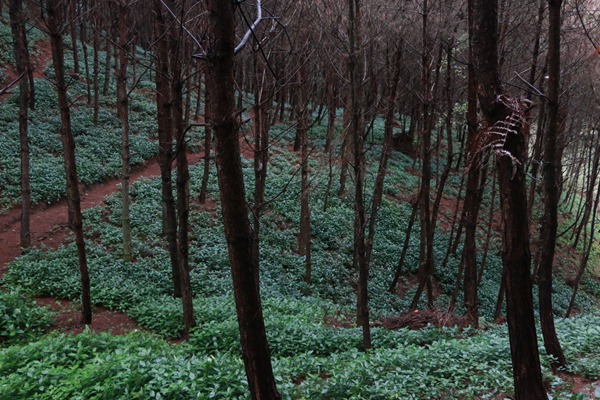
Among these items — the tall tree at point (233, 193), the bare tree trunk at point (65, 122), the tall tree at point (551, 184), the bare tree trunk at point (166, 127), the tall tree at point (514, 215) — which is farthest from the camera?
the bare tree trunk at point (166, 127)

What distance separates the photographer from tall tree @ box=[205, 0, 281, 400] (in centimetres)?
351

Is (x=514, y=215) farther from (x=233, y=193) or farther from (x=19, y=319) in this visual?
(x=19, y=319)

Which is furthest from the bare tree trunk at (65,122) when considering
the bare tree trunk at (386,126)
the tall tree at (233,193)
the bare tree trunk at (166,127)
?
the bare tree trunk at (386,126)

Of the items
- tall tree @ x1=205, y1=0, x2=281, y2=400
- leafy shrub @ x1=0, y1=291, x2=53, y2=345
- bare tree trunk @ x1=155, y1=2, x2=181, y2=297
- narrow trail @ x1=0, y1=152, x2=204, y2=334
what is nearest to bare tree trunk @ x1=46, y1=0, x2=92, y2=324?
narrow trail @ x1=0, y1=152, x2=204, y2=334

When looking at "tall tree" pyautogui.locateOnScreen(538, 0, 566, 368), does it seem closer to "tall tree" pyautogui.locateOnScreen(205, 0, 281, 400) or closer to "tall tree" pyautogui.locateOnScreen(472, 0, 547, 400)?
"tall tree" pyautogui.locateOnScreen(472, 0, 547, 400)

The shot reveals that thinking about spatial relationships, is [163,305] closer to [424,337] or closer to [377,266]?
[424,337]

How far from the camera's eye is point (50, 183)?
52.6ft

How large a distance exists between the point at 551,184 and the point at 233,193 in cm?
467

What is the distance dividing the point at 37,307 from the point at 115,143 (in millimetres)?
12388

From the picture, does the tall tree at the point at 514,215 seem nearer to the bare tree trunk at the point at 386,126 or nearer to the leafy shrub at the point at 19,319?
the bare tree trunk at the point at 386,126

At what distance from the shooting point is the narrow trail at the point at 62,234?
30.6ft

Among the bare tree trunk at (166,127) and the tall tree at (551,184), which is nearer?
the tall tree at (551,184)

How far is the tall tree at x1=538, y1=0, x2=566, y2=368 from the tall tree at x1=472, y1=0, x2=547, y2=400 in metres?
2.08

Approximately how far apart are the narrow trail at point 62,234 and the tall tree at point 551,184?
7759 mm
